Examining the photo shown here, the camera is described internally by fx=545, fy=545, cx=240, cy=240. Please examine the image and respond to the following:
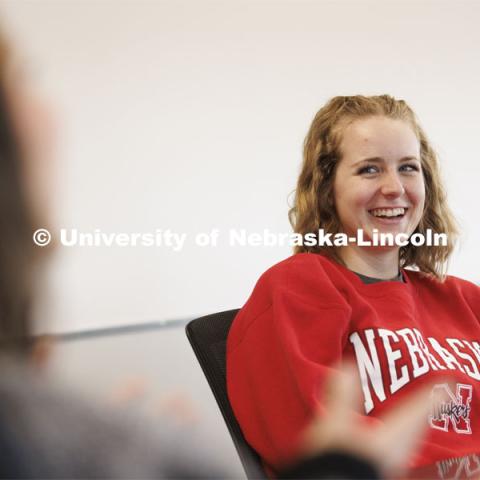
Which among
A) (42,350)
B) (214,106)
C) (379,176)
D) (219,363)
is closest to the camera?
(42,350)

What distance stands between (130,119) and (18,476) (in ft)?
8.80

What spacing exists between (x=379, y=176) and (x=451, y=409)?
0.42 meters

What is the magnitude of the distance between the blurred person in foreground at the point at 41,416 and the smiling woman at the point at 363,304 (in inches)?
15.8

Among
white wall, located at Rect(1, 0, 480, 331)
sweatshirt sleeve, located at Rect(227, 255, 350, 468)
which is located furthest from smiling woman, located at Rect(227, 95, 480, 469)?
white wall, located at Rect(1, 0, 480, 331)

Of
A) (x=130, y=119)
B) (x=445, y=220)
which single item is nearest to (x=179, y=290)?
(x=130, y=119)

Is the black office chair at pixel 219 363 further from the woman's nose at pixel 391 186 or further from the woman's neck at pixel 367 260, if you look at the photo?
the woman's nose at pixel 391 186

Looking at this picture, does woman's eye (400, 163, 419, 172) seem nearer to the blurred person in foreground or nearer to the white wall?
the blurred person in foreground

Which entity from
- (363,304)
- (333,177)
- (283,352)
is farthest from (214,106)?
(283,352)

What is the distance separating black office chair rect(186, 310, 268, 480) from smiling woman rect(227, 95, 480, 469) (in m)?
0.01

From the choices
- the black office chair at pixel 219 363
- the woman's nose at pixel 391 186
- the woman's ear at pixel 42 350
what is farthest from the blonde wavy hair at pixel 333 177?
the woman's ear at pixel 42 350

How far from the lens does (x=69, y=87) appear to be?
267 cm

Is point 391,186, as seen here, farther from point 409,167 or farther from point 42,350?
point 42,350

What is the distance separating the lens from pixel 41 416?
0.22 m

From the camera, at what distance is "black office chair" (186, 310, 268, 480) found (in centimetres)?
75
